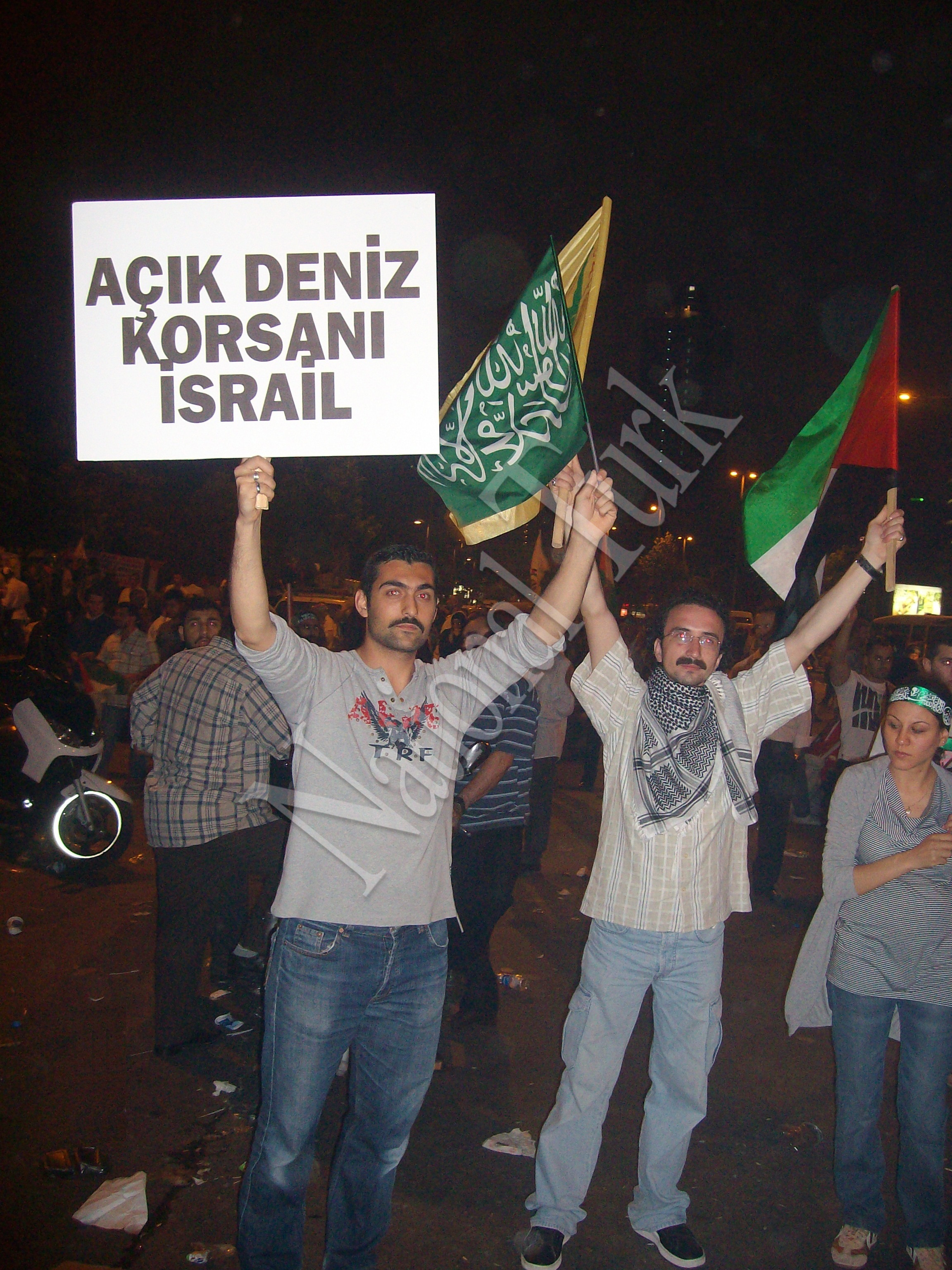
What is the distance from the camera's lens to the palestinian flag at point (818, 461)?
4113mm

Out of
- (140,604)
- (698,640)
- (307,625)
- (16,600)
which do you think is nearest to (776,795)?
(698,640)

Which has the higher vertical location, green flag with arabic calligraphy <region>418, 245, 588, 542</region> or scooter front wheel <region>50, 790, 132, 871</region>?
green flag with arabic calligraphy <region>418, 245, 588, 542</region>

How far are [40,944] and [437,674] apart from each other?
14.0ft

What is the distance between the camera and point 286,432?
312 centimetres

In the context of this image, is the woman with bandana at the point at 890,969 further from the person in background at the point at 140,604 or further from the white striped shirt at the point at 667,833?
the person in background at the point at 140,604

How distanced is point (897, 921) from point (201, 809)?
10.3 ft

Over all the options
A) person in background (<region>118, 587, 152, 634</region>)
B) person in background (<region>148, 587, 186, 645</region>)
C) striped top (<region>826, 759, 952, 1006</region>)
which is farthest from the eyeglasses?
person in background (<region>118, 587, 152, 634</region>)

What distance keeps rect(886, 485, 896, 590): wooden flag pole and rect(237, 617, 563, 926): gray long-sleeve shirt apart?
1325 millimetres

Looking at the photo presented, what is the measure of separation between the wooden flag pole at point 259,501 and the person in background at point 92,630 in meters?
9.91

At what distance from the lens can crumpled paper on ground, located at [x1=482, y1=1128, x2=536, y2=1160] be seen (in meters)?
4.05

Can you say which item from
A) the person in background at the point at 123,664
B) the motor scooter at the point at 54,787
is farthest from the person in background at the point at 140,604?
the motor scooter at the point at 54,787

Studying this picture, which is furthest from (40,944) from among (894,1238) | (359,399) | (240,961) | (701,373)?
(701,373)

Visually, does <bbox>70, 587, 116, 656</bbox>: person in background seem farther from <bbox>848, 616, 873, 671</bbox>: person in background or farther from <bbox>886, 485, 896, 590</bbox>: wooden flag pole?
<bbox>886, 485, 896, 590</bbox>: wooden flag pole

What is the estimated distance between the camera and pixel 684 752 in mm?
3344
